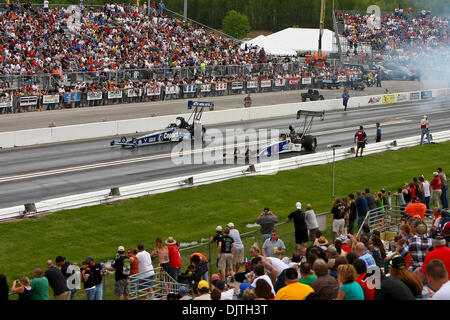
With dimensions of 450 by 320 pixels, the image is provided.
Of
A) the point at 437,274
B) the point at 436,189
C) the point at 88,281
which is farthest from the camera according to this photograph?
the point at 436,189

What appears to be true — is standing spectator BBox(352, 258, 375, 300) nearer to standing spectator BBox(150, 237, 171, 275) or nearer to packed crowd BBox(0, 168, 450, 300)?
packed crowd BBox(0, 168, 450, 300)

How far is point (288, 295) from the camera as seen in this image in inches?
352

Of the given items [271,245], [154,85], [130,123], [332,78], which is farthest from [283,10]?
[271,245]

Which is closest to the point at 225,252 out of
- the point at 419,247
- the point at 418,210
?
the point at 419,247

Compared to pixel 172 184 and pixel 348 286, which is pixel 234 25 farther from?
→ pixel 348 286

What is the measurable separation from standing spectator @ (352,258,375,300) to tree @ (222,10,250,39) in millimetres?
102590

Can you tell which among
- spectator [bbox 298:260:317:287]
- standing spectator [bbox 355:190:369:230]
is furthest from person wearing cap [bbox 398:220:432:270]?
standing spectator [bbox 355:190:369:230]

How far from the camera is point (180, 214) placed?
22938mm

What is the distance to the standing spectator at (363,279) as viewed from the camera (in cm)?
984

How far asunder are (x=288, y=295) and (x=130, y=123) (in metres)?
29.4

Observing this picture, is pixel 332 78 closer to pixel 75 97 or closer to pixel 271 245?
pixel 75 97

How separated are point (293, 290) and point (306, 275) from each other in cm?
124

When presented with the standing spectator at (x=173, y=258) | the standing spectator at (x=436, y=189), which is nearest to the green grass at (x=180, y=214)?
the standing spectator at (x=173, y=258)

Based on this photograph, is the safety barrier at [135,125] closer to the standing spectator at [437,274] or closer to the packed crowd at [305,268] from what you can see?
the packed crowd at [305,268]
